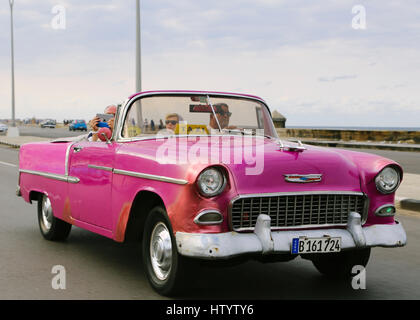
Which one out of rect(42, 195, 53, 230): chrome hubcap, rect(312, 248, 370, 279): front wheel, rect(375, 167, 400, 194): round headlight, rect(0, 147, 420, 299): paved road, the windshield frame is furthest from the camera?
rect(42, 195, 53, 230): chrome hubcap

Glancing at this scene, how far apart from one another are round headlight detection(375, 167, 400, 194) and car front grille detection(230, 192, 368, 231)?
204 millimetres

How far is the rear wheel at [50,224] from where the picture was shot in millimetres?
7816

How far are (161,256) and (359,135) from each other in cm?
3083

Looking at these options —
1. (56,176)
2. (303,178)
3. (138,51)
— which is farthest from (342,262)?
(138,51)

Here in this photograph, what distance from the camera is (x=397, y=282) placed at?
19.6ft

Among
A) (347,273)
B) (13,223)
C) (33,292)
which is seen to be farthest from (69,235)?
(347,273)

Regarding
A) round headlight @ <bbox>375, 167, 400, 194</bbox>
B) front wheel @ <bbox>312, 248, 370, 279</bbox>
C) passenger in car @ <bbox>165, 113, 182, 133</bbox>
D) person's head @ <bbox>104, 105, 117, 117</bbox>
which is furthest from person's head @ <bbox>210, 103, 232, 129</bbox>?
round headlight @ <bbox>375, 167, 400, 194</bbox>

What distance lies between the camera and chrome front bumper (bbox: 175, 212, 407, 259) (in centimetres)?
484

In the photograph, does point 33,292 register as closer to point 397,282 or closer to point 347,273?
point 347,273

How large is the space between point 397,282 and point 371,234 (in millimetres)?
812

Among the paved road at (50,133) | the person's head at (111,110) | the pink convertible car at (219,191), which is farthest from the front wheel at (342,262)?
the paved road at (50,133)

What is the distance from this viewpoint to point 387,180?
566 cm

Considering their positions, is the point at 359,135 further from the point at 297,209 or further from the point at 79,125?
the point at 79,125

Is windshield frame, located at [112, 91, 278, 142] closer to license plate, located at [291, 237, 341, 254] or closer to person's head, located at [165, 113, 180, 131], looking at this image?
person's head, located at [165, 113, 180, 131]
